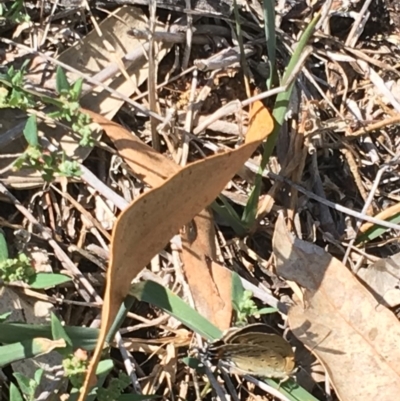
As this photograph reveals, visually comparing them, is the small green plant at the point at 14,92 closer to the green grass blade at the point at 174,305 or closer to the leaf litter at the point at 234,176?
the leaf litter at the point at 234,176

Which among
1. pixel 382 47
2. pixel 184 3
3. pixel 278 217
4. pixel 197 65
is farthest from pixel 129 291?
pixel 382 47

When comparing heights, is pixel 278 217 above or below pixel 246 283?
above

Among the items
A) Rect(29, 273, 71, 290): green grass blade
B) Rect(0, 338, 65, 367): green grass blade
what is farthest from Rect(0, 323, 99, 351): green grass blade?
Rect(29, 273, 71, 290): green grass blade

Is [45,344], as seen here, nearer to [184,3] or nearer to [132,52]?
[132,52]

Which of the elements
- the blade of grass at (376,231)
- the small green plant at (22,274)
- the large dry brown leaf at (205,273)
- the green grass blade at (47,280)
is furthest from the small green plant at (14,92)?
the blade of grass at (376,231)

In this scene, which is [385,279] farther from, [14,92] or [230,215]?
[14,92]
